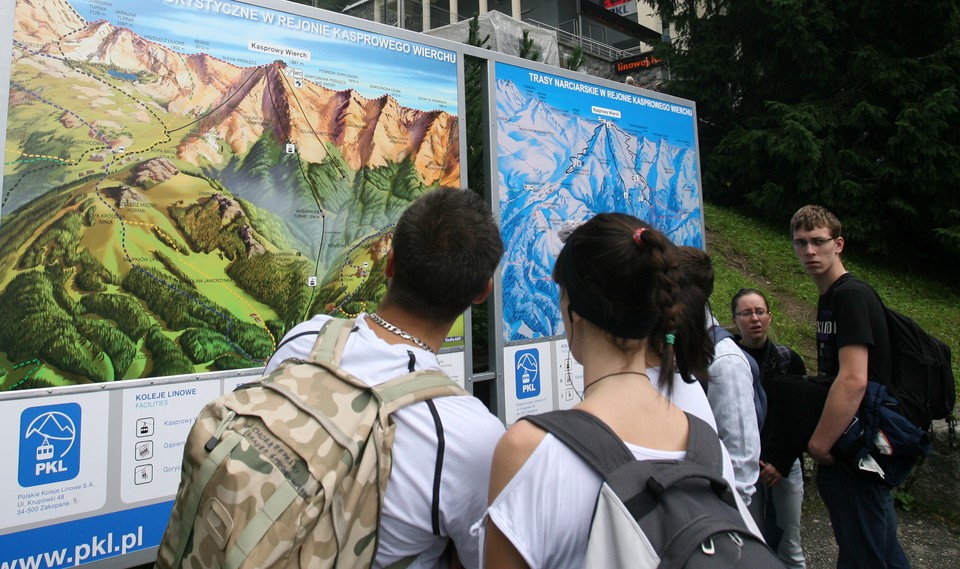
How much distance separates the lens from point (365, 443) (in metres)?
1.27

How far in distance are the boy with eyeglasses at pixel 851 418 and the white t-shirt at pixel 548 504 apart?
1.92m

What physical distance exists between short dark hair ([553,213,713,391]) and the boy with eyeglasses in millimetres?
1759

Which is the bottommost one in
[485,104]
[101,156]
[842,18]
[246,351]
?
[246,351]

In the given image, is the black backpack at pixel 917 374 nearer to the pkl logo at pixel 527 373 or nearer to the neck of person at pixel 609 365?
the pkl logo at pixel 527 373

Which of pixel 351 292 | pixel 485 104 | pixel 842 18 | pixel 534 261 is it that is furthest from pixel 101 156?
pixel 842 18

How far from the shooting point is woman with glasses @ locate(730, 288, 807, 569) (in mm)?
3561

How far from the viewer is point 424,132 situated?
336cm

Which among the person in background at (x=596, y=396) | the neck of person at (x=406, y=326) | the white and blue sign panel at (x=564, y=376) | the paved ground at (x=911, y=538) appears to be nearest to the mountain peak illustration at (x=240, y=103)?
the white and blue sign panel at (x=564, y=376)

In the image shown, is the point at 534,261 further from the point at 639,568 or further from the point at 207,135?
the point at 639,568

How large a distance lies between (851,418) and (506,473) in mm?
2265

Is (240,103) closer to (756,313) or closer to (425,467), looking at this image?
(425,467)

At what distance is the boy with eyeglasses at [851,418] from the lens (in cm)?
283

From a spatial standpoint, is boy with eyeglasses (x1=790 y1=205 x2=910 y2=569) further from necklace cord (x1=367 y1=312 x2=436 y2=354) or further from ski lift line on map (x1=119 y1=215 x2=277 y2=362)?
ski lift line on map (x1=119 y1=215 x2=277 y2=362)

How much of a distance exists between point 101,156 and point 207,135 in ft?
1.33
